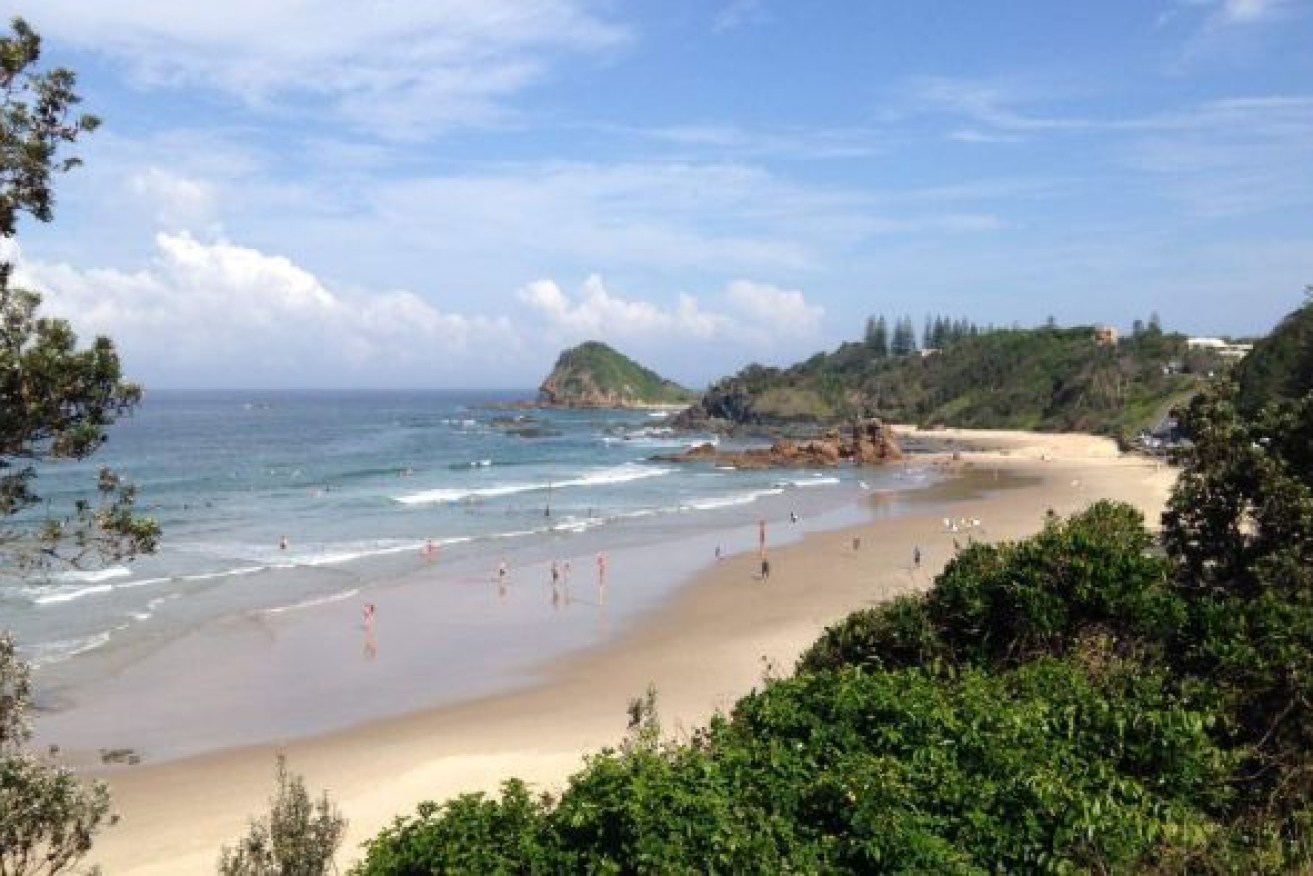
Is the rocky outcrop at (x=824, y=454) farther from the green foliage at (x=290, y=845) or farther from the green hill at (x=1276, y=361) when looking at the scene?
the green foliage at (x=290, y=845)

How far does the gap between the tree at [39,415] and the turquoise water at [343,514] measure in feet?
4.33

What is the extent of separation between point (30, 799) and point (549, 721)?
14.3 meters

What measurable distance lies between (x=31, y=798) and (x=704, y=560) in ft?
110

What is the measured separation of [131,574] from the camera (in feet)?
125

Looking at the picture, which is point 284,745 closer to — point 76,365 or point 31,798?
point 31,798

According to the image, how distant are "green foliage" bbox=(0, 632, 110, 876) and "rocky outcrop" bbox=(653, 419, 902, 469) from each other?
76.0 meters

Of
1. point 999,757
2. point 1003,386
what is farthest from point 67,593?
point 1003,386

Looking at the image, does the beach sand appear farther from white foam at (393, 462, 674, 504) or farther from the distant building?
the distant building

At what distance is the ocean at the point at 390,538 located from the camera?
29062 mm

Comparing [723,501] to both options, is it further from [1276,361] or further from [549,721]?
[549,721]

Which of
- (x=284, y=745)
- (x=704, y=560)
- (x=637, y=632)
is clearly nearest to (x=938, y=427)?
(x=704, y=560)

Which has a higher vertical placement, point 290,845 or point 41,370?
point 41,370

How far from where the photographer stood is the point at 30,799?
8.52 meters

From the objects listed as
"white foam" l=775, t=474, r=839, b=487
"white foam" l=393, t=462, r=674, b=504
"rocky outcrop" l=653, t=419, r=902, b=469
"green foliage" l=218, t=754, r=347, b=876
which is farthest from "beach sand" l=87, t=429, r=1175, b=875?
"rocky outcrop" l=653, t=419, r=902, b=469
